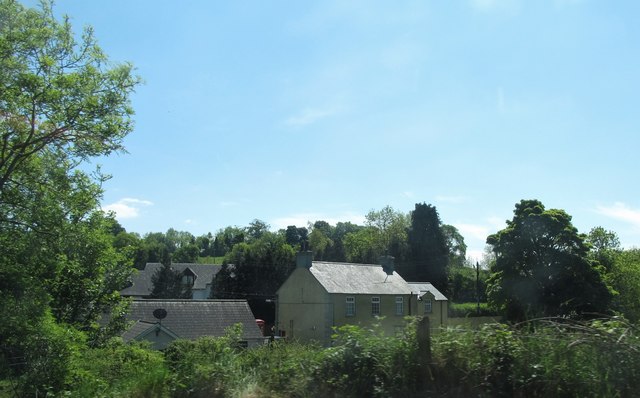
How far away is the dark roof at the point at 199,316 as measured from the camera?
29812 mm

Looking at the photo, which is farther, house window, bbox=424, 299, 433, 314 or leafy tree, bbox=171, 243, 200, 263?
leafy tree, bbox=171, 243, 200, 263

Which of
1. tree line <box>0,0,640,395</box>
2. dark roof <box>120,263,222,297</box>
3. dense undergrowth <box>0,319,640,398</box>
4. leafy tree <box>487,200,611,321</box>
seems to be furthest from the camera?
dark roof <box>120,263,222,297</box>

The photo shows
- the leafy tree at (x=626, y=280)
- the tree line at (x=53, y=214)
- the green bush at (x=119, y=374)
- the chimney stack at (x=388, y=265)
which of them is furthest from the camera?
the chimney stack at (x=388, y=265)

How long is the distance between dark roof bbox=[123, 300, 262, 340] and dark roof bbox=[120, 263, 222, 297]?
109 feet

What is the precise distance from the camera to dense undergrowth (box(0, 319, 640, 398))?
5.21 metres

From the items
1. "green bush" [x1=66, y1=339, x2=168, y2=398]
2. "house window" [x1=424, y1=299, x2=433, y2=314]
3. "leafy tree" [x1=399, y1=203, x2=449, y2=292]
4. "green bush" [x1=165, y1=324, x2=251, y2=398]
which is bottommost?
"green bush" [x1=66, y1=339, x2=168, y2=398]

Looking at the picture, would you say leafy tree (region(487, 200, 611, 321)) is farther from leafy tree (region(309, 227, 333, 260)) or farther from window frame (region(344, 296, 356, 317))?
leafy tree (region(309, 227, 333, 260))

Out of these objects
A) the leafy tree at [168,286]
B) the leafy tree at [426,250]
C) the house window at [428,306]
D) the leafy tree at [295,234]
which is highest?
the leafy tree at [295,234]

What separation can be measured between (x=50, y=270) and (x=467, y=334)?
11.7 meters

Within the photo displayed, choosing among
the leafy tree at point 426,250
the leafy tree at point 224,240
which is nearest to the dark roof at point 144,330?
the leafy tree at point 426,250

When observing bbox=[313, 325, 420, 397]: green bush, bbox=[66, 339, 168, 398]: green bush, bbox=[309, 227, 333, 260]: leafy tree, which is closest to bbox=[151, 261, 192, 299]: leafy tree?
bbox=[309, 227, 333, 260]: leafy tree

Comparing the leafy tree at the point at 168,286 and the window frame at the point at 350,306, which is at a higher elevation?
the leafy tree at the point at 168,286

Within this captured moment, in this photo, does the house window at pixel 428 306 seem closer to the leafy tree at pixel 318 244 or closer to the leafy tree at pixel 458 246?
the leafy tree at pixel 318 244

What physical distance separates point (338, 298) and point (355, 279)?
394 centimetres
